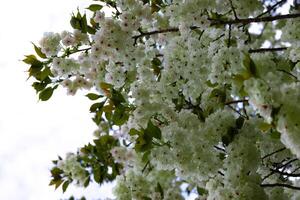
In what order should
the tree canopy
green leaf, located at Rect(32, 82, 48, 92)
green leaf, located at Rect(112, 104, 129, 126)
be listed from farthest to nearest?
1. green leaf, located at Rect(32, 82, 48, 92)
2. green leaf, located at Rect(112, 104, 129, 126)
3. the tree canopy

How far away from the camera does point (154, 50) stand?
4465 millimetres

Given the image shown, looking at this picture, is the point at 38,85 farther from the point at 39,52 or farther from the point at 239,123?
the point at 239,123

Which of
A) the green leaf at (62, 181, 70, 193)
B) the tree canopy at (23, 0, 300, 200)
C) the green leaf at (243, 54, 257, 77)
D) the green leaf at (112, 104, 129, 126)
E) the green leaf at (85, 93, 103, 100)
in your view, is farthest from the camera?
the green leaf at (62, 181, 70, 193)

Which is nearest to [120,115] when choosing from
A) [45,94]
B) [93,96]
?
[93,96]

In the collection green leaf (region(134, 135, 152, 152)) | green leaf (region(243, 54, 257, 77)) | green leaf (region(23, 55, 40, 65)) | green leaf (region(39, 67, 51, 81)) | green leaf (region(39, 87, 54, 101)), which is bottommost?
green leaf (region(243, 54, 257, 77))

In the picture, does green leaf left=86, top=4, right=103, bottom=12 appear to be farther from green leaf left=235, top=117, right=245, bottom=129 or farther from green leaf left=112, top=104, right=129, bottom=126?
green leaf left=235, top=117, right=245, bottom=129

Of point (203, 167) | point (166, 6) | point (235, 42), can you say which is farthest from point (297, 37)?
point (203, 167)

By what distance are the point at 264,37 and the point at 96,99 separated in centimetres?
584

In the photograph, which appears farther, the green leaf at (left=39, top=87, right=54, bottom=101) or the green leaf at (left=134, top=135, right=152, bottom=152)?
the green leaf at (left=39, top=87, right=54, bottom=101)

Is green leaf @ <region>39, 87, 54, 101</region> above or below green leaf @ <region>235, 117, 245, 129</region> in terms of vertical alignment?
above

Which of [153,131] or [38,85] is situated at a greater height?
[38,85]

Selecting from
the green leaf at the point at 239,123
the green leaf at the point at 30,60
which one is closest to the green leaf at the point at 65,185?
the green leaf at the point at 30,60

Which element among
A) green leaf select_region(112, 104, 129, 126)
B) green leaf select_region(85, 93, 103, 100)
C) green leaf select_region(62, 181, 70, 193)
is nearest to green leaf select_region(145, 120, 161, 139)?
green leaf select_region(112, 104, 129, 126)

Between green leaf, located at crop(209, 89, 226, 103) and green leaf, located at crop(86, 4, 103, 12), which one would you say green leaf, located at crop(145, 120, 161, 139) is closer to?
green leaf, located at crop(209, 89, 226, 103)
